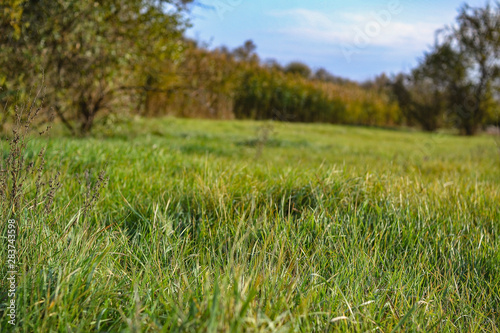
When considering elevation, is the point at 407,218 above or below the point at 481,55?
below

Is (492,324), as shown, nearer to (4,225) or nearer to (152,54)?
(4,225)

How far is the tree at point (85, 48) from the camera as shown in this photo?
17.5 ft

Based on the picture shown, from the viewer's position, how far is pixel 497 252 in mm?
2285

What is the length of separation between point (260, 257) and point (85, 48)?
5.55m

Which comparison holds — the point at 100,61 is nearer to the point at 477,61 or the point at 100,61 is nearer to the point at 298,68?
the point at 477,61

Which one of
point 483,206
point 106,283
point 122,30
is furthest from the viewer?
point 122,30

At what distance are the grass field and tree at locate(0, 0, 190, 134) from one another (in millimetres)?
2335

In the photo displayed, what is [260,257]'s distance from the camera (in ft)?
5.02

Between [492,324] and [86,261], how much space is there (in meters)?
1.70

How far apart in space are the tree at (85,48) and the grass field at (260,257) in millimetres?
2335

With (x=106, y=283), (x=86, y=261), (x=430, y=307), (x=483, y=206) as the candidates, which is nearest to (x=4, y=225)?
(x=86, y=261)

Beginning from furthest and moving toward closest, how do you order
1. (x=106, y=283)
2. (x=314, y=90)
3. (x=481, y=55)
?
(x=314, y=90) → (x=481, y=55) → (x=106, y=283)

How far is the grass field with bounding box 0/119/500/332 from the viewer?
1.43 metres

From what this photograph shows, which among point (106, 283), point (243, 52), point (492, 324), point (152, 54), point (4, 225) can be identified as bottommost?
point (492, 324)
